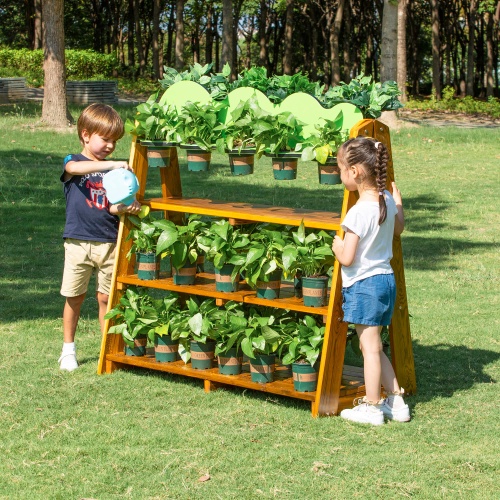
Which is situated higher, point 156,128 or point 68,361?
Result: point 156,128

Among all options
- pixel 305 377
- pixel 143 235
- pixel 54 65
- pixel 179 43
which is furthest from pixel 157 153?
pixel 179 43

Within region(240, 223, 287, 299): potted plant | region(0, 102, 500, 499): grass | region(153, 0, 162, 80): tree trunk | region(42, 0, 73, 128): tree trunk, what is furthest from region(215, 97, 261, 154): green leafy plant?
region(153, 0, 162, 80): tree trunk

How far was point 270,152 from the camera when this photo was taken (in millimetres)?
5590

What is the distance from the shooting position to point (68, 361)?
6.36 metres

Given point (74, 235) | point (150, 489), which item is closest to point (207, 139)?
point (74, 235)

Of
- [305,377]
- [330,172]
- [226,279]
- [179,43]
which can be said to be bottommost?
[305,377]

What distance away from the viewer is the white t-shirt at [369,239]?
5094 mm

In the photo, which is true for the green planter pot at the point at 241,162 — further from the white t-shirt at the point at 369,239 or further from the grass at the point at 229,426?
the grass at the point at 229,426

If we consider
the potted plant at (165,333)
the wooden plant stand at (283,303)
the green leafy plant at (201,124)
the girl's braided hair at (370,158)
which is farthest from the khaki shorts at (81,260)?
the girl's braided hair at (370,158)

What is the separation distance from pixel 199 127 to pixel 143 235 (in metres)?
0.88

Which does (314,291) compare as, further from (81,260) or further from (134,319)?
(81,260)

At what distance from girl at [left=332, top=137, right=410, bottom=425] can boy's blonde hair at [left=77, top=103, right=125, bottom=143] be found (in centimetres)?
172

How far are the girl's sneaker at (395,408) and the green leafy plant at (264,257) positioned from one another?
1.05 metres

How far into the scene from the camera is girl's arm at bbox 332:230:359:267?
5086mm
